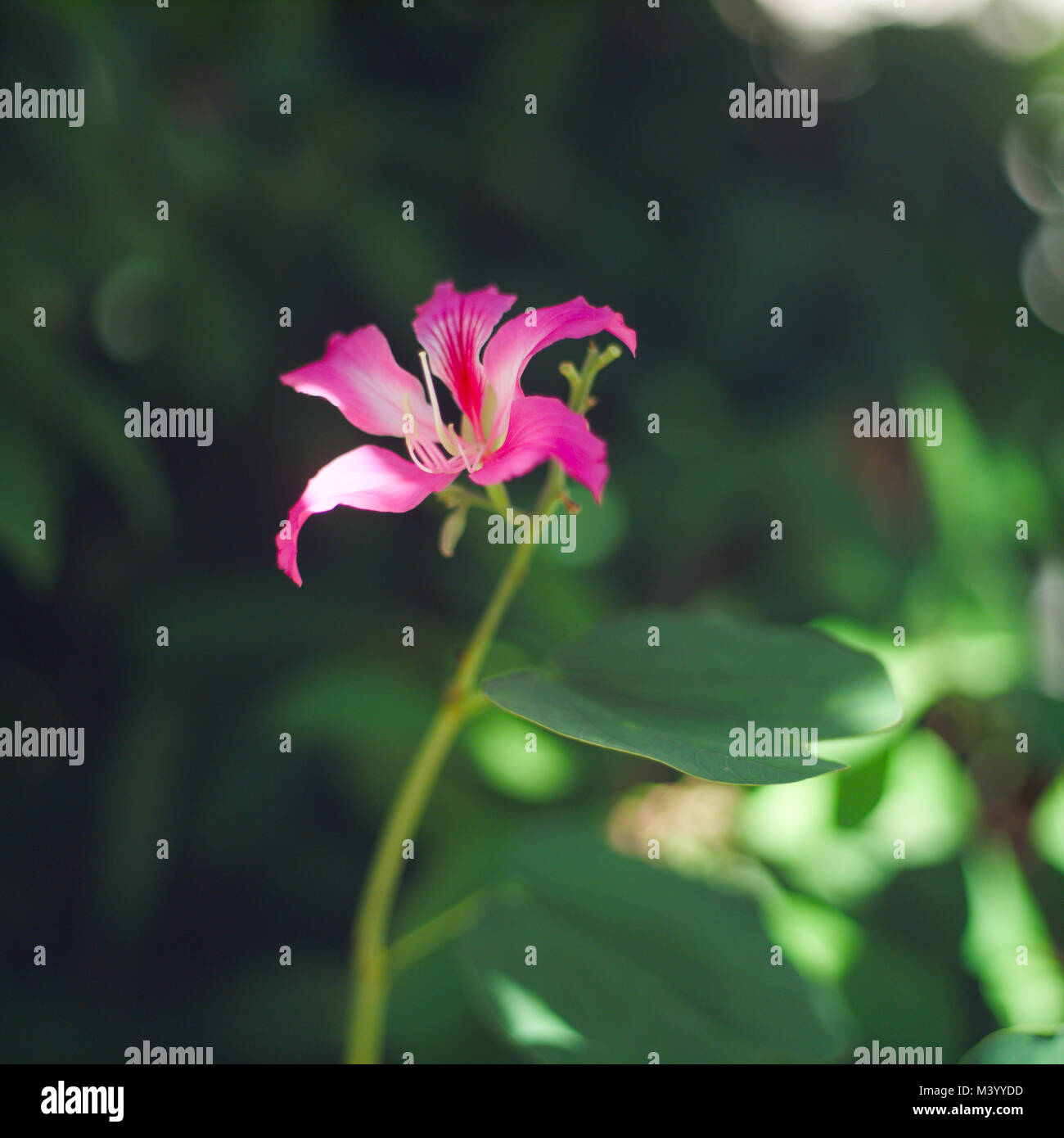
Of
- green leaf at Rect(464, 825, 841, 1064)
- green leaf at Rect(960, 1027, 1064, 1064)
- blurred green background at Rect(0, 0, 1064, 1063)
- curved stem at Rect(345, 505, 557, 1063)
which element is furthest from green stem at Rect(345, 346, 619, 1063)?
green leaf at Rect(960, 1027, 1064, 1064)

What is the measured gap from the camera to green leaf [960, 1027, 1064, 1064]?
771 millimetres

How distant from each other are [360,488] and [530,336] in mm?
164

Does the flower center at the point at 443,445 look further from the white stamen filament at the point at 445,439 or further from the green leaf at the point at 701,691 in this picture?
the green leaf at the point at 701,691

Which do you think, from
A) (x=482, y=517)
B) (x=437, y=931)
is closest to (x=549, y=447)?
(x=437, y=931)

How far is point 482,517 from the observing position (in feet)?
5.43

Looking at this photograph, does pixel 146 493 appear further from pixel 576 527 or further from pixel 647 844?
pixel 647 844

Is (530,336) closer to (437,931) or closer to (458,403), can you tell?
(458,403)

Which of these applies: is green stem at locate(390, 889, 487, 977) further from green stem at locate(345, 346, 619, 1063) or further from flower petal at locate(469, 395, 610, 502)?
flower petal at locate(469, 395, 610, 502)

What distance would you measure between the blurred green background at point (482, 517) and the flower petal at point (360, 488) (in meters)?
0.53

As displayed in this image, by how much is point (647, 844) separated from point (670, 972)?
0.34 metres

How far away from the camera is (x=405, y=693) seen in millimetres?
A: 1524

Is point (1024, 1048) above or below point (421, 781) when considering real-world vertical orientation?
below

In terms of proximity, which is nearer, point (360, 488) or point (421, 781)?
point (360, 488)

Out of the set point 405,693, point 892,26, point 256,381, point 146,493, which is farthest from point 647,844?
point 892,26
